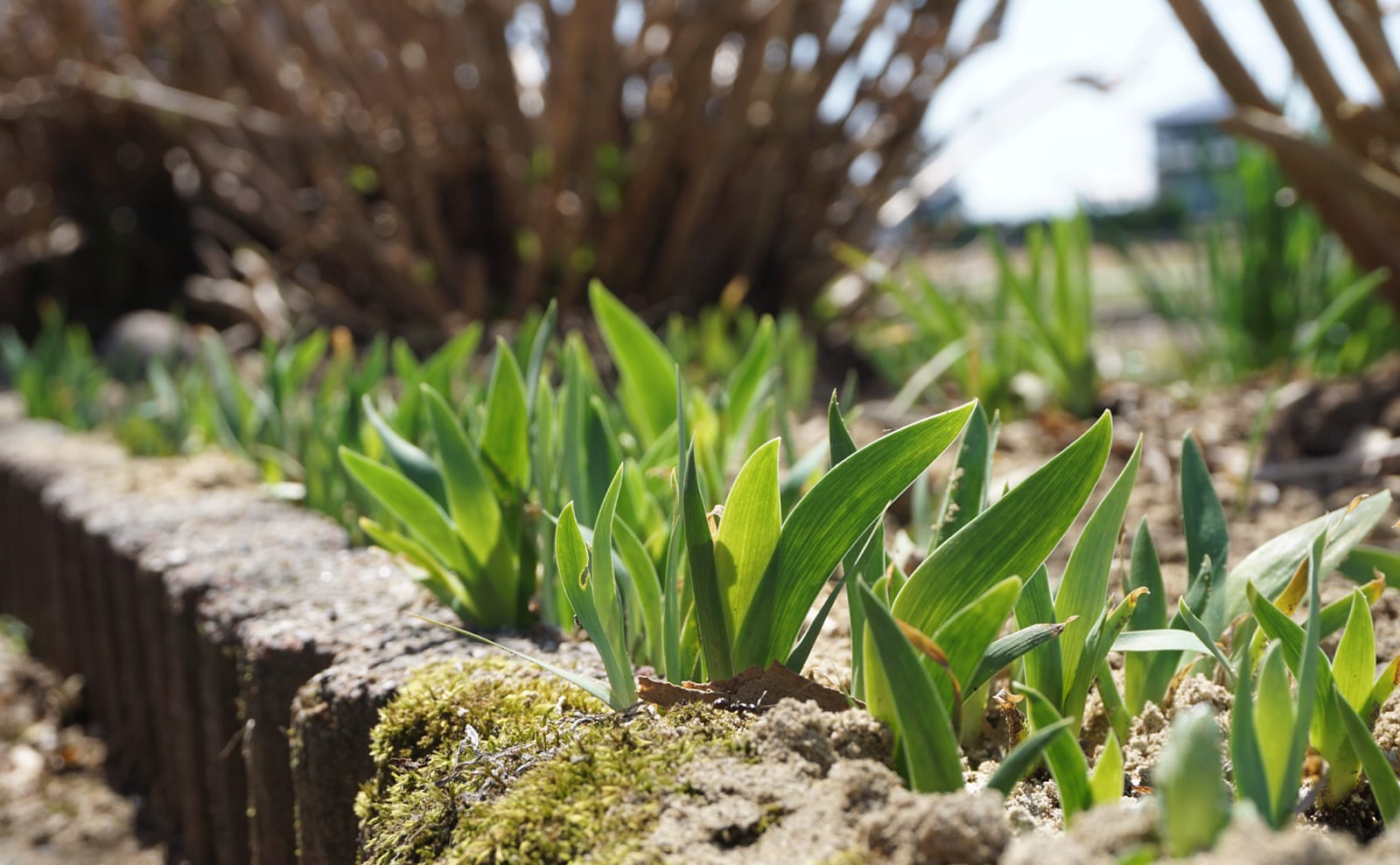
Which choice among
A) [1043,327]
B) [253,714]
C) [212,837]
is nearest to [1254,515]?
[1043,327]

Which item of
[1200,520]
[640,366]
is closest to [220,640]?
[640,366]

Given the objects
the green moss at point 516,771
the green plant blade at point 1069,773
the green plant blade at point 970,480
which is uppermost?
the green plant blade at point 970,480

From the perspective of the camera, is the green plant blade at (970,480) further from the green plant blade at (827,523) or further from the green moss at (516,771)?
the green moss at (516,771)

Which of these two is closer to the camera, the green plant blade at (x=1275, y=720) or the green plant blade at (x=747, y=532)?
the green plant blade at (x=1275, y=720)

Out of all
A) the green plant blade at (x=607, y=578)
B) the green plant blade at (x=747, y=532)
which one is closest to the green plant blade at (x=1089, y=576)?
the green plant blade at (x=747, y=532)

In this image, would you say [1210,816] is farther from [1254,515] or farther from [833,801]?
[1254,515]

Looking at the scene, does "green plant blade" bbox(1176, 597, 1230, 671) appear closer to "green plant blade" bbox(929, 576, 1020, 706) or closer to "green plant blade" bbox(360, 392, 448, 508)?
"green plant blade" bbox(929, 576, 1020, 706)
